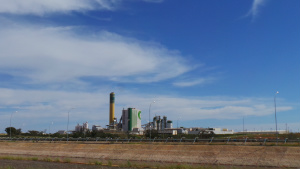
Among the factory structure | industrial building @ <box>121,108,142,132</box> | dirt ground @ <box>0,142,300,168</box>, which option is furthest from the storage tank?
dirt ground @ <box>0,142,300,168</box>

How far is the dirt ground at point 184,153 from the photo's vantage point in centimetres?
4856

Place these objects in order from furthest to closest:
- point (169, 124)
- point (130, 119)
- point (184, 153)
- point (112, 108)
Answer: point (112, 108), point (169, 124), point (130, 119), point (184, 153)

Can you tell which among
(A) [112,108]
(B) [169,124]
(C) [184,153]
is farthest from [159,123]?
(C) [184,153]

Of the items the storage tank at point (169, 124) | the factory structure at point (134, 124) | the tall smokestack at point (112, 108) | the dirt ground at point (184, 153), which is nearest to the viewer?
the dirt ground at point (184, 153)

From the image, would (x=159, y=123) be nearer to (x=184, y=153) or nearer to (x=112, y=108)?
(x=112, y=108)

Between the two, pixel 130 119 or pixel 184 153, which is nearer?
pixel 184 153

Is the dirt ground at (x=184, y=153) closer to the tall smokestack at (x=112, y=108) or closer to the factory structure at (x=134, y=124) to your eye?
the factory structure at (x=134, y=124)

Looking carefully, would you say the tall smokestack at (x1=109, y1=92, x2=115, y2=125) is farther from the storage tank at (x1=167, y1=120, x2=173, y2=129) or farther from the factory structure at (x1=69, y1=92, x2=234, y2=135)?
the storage tank at (x1=167, y1=120, x2=173, y2=129)

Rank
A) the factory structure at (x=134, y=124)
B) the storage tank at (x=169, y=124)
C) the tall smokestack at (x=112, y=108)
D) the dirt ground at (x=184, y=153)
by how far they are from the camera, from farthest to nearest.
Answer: the tall smokestack at (x=112, y=108) → the storage tank at (x=169, y=124) → the factory structure at (x=134, y=124) → the dirt ground at (x=184, y=153)

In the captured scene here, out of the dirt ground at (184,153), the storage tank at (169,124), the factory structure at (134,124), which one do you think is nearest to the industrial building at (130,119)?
the factory structure at (134,124)

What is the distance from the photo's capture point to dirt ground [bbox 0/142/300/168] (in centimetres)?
4856

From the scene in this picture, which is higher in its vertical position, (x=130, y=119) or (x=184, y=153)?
(x=130, y=119)

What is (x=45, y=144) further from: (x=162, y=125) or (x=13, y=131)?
(x=13, y=131)

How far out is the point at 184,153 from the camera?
190ft
